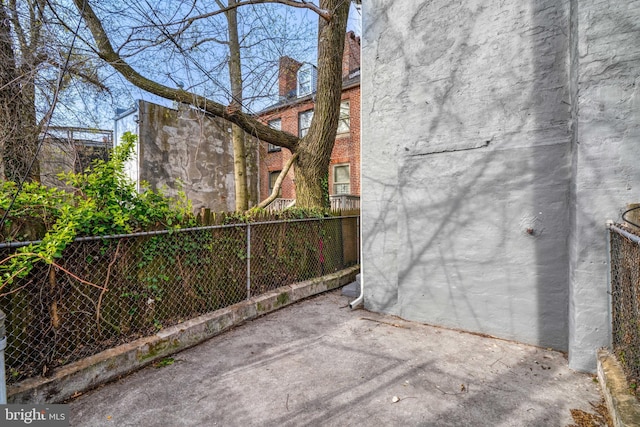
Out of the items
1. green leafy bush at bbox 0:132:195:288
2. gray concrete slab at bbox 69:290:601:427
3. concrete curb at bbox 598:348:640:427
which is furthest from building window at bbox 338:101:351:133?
concrete curb at bbox 598:348:640:427

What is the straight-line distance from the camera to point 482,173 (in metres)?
3.66

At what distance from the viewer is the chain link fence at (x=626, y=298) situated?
6.88ft

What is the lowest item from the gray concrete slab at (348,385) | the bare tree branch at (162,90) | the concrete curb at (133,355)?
the gray concrete slab at (348,385)

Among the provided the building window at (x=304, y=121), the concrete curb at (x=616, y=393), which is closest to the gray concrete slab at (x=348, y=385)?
the concrete curb at (x=616, y=393)

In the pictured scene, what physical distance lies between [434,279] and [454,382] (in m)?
1.46

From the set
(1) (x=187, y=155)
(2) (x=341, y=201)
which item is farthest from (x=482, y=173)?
(1) (x=187, y=155)

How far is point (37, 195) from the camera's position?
2.50m

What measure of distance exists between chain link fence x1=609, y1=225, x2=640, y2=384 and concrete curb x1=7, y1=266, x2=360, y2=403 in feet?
12.6

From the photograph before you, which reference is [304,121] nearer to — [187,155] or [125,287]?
[187,155]

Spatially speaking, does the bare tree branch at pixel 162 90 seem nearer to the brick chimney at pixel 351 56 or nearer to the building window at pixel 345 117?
the building window at pixel 345 117

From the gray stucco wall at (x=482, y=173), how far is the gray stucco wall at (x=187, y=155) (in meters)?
5.34

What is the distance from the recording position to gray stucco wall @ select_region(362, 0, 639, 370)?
3.05m

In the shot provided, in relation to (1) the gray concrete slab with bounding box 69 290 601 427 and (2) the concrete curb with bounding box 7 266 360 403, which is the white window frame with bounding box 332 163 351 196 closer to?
(2) the concrete curb with bounding box 7 266 360 403

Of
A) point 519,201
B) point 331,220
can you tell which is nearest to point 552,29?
point 519,201
